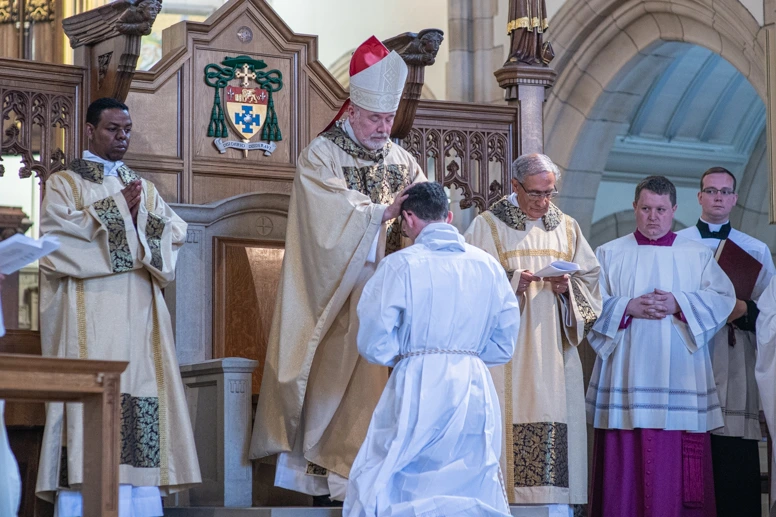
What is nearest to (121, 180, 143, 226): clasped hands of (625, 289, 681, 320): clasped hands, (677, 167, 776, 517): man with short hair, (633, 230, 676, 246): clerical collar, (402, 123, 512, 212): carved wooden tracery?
(402, 123, 512, 212): carved wooden tracery

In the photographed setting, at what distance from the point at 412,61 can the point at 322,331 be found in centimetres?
158

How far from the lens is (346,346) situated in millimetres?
6262

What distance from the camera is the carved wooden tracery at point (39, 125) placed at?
21.5ft

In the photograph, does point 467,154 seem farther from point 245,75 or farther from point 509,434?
point 509,434

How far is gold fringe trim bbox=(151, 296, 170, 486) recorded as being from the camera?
241 inches

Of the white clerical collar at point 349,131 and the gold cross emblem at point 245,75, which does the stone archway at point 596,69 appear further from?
the white clerical collar at point 349,131

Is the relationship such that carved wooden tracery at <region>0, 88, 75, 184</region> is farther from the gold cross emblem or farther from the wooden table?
the wooden table

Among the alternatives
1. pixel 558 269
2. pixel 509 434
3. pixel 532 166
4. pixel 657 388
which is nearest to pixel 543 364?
pixel 509 434

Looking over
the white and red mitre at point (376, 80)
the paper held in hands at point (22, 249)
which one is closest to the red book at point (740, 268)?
the white and red mitre at point (376, 80)

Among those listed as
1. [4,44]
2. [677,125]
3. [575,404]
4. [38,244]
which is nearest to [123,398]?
[38,244]

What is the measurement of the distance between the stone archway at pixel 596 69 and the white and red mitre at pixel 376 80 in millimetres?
4419

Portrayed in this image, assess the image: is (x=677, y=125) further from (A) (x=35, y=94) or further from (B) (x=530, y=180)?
(A) (x=35, y=94)

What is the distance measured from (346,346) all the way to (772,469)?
2276 mm

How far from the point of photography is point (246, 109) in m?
7.34
